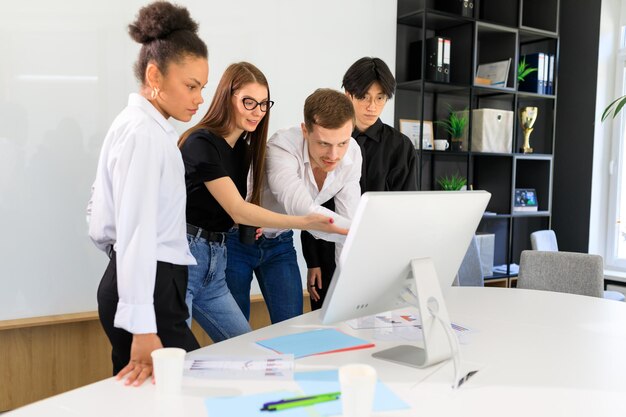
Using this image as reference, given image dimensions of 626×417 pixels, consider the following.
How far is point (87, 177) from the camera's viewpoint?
9.53 ft

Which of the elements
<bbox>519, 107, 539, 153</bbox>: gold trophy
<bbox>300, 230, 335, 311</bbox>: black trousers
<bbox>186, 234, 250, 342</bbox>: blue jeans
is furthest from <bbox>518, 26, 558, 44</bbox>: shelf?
<bbox>186, 234, 250, 342</bbox>: blue jeans

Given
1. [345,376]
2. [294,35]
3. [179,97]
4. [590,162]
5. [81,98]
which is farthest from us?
[590,162]

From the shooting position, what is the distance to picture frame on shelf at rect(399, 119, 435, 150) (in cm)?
406

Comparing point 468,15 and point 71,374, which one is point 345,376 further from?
point 468,15

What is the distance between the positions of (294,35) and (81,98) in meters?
1.27

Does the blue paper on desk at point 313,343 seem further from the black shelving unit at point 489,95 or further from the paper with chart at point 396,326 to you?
the black shelving unit at point 489,95

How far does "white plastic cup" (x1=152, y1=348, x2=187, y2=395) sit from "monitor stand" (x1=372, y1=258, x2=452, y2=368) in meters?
0.52

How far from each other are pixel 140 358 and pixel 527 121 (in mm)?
3894

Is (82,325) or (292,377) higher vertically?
(292,377)

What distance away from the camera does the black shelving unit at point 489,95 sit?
4027mm

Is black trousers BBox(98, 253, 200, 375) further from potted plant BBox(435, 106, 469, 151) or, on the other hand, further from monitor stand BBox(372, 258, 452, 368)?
potted plant BBox(435, 106, 469, 151)

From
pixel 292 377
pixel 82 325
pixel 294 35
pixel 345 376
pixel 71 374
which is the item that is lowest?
pixel 71 374

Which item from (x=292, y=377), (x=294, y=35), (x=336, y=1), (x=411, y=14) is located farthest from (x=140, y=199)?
(x=411, y=14)

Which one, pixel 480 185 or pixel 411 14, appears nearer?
pixel 411 14
